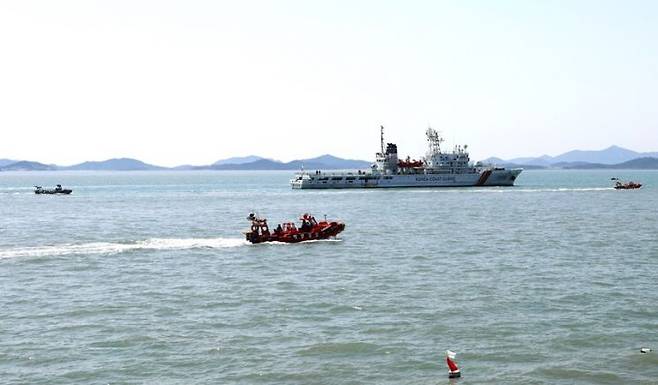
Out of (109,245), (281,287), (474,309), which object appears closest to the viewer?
(474,309)

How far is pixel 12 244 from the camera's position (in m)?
62.5

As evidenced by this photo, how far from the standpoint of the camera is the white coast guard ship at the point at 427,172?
176 metres

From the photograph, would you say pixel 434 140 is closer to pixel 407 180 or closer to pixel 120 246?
pixel 407 180

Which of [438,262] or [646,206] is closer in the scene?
[438,262]

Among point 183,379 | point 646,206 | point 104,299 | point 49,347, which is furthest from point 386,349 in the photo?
point 646,206

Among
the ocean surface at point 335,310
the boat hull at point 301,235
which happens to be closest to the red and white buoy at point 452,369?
the ocean surface at point 335,310

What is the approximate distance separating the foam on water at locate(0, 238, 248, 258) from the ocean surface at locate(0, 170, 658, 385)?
0.79ft

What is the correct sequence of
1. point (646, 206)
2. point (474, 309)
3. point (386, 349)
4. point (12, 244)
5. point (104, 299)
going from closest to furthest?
1. point (386, 349)
2. point (474, 309)
3. point (104, 299)
4. point (12, 244)
5. point (646, 206)

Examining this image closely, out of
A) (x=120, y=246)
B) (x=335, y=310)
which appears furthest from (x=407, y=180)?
(x=335, y=310)

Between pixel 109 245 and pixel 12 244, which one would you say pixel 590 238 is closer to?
pixel 109 245

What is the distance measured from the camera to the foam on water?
53.7 meters

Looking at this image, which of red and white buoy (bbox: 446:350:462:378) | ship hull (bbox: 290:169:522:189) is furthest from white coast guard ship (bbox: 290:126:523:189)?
red and white buoy (bbox: 446:350:462:378)

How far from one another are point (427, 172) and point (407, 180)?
5.36 m

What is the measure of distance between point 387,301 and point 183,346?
35.8 ft
